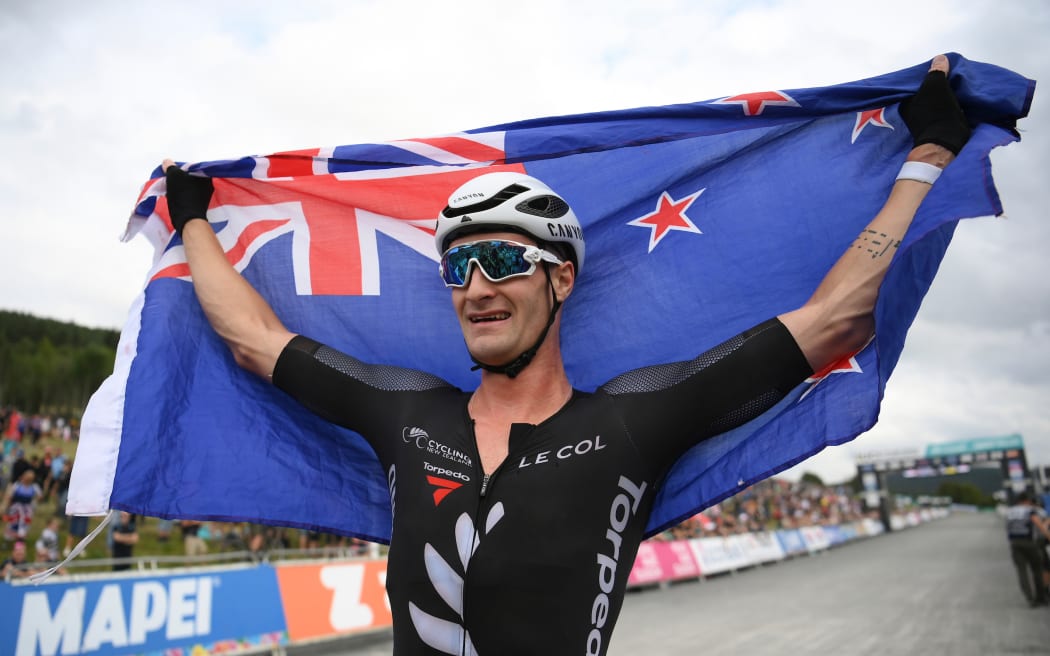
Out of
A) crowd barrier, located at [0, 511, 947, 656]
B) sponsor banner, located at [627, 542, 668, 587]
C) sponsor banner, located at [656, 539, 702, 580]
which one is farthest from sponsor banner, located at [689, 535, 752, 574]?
crowd barrier, located at [0, 511, 947, 656]

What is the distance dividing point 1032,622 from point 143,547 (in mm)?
18444

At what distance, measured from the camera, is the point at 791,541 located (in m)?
36.5

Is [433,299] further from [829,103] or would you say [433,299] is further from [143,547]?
[143,547]

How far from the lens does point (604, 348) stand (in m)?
3.88

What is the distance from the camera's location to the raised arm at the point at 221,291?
3.68 meters

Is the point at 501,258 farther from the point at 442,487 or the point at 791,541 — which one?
the point at 791,541

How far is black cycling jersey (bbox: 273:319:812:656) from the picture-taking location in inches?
106

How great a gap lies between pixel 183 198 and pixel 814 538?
4170cm

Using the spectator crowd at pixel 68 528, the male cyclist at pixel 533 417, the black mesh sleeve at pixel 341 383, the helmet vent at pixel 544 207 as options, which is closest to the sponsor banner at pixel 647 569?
the spectator crowd at pixel 68 528

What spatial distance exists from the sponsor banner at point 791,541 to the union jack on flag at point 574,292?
111 feet

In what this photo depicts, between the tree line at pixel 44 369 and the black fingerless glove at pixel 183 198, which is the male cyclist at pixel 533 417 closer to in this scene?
the black fingerless glove at pixel 183 198

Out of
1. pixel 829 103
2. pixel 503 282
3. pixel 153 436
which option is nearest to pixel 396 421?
Result: pixel 503 282

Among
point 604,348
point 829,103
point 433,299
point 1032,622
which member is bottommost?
point 1032,622

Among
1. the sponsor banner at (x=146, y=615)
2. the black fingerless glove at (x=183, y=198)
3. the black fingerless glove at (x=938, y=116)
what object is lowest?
the sponsor banner at (x=146, y=615)
